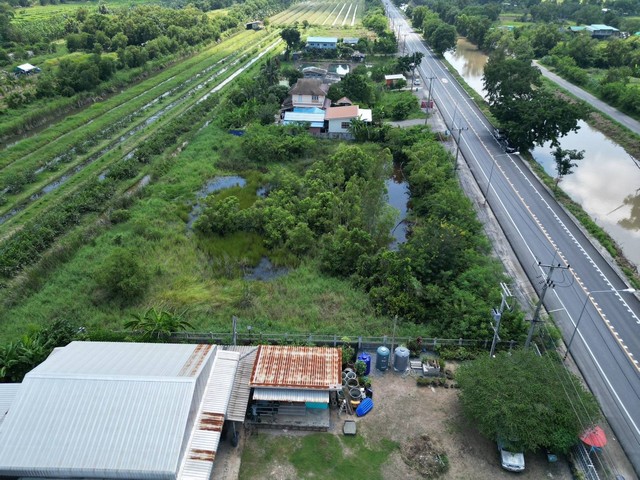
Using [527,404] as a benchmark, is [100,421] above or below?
above

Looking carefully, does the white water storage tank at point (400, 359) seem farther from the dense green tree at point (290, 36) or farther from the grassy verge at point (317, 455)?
the dense green tree at point (290, 36)

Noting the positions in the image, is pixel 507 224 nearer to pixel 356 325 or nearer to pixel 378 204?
pixel 378 204

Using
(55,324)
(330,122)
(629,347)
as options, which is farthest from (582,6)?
(55,324)

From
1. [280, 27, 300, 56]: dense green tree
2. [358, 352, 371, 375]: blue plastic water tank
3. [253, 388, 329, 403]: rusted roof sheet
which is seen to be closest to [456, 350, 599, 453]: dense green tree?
[358, 352, 371, 375]: blue plastic water tank

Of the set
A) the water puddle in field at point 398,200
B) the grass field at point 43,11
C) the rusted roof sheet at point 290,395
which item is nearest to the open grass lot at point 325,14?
the grass field at point 43,11

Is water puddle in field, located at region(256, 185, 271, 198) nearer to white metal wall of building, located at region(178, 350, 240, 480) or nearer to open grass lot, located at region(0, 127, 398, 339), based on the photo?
open grass lot, located at region(0, 127, 398, 339)

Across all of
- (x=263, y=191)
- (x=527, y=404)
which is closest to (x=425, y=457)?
(x=527, y=404)

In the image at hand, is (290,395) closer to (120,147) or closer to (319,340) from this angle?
(319,340)
